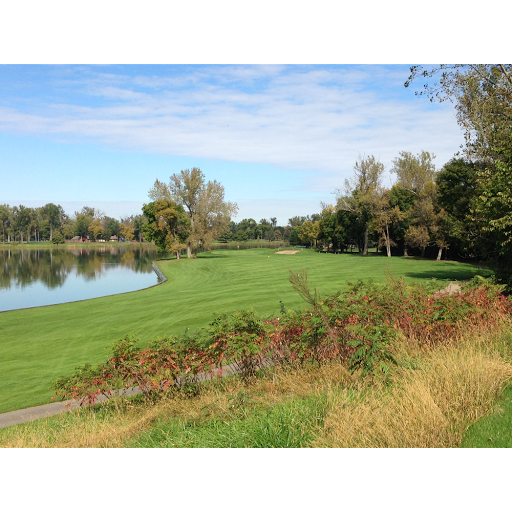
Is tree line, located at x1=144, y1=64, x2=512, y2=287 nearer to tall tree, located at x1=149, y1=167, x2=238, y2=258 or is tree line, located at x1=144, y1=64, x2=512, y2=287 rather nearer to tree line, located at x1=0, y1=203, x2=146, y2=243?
tall tree, located at x1=149, y1=167, x2=238, y2=258

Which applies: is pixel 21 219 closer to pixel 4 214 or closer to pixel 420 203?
pixel 4 214

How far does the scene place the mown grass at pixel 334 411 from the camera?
3455mm

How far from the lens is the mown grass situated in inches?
136

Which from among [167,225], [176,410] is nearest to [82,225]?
[167,225]

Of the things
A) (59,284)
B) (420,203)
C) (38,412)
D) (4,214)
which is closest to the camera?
(38,412)

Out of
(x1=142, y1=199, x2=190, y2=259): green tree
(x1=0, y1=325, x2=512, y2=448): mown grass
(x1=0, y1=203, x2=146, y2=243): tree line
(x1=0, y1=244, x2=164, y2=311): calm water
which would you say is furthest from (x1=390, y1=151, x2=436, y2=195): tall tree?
(x1=0, y1=203, x2=146, y2=243): tree line

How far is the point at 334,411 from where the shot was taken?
396 cm

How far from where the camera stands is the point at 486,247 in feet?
64.3

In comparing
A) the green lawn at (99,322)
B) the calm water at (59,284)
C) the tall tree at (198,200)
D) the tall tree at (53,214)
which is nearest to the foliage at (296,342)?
the green lawn at (99,322)

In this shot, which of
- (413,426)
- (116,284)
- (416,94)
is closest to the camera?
(413,426)

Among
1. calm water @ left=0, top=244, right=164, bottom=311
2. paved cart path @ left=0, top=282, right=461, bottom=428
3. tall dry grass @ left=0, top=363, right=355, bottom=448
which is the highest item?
tall dry grass @ left=0, top=363, right=355, bottom=448

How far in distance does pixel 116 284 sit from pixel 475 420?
30179 millimetres
